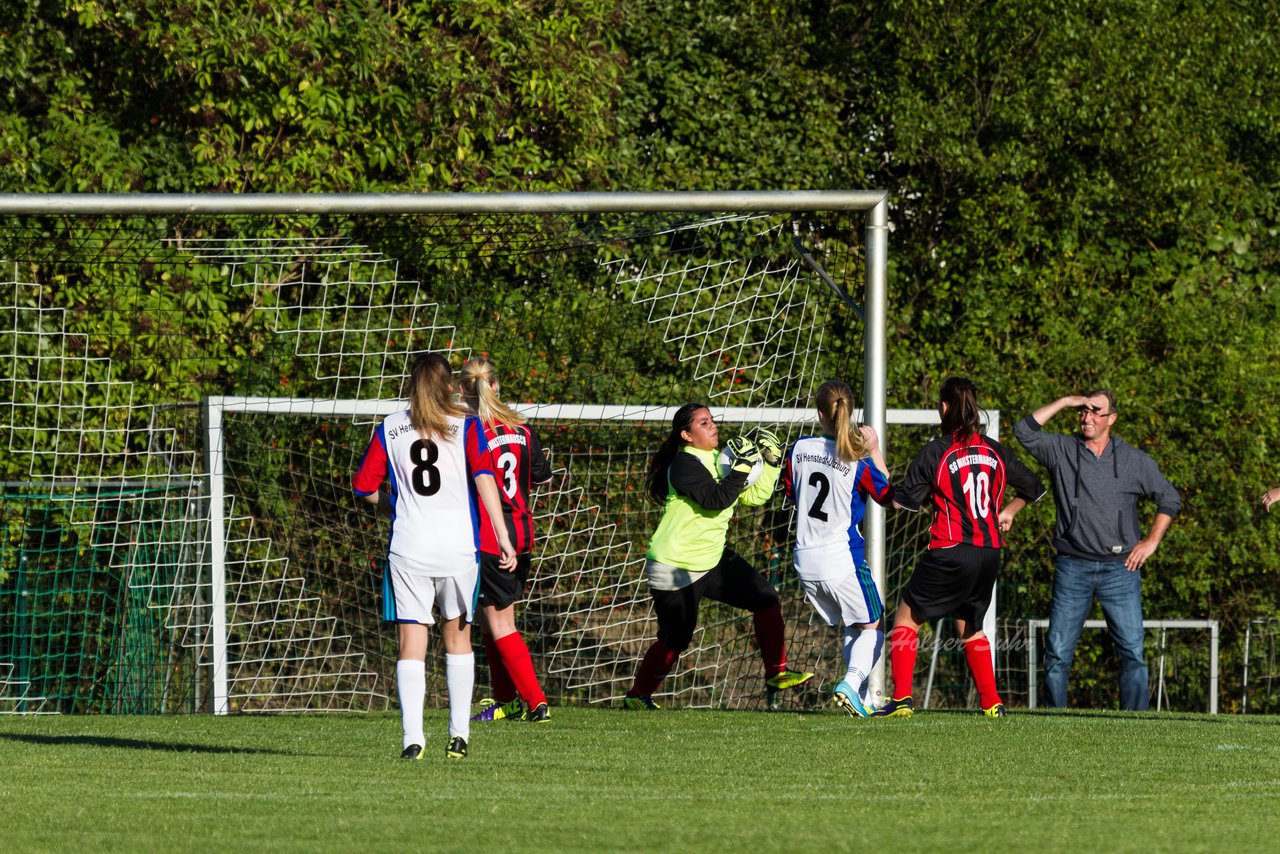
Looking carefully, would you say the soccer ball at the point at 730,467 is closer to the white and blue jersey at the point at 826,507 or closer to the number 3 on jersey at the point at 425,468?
the white and blue jersey at the point at 826,507

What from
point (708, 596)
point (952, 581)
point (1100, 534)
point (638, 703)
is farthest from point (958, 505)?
point (638, 703)

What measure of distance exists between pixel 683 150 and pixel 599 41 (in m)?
2.04

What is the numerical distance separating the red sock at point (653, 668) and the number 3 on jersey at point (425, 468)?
317 centimetres

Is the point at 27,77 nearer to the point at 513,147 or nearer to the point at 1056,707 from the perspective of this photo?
the point at 513,147

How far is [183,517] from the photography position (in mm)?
11922

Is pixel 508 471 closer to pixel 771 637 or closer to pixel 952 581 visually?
pixel 771 637

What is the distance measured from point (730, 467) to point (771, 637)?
1.07 m

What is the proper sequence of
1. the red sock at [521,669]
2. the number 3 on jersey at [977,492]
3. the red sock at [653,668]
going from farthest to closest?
the red sock at [653,668]
the number 3 on jersey at [977,492]
the red sock at [521,669]

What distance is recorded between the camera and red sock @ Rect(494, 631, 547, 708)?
8.61 meters

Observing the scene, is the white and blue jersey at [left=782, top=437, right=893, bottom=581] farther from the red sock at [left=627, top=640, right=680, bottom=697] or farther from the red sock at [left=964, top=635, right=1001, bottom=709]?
the red sock at [left=627, top=640, right=680, bottom=697]

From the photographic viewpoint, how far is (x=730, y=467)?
355 inches

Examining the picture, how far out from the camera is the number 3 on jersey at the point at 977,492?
871 centimetres

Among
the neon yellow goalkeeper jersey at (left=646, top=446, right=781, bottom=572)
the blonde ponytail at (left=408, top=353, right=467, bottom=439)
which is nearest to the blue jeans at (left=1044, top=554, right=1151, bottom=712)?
the neon yellow goalkeeper jersey at (left=646, top=446, right=781, bottom=572)

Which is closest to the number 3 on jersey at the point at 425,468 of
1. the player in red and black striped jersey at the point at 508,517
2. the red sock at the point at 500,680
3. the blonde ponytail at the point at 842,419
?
the player in red and black striped jersey at the point at 508,517
